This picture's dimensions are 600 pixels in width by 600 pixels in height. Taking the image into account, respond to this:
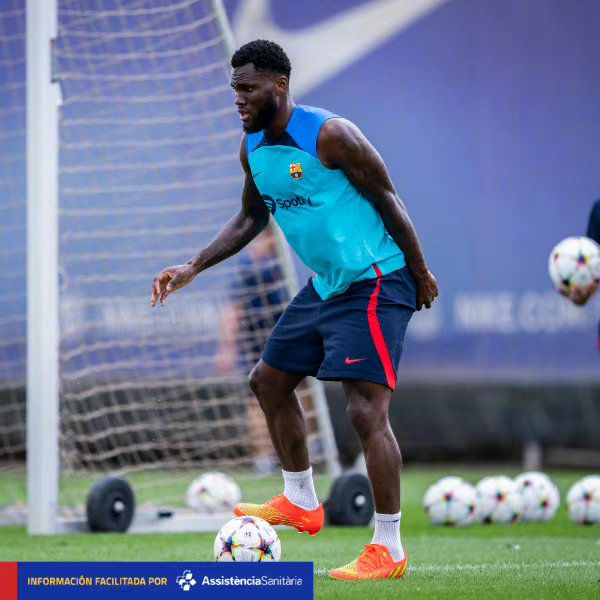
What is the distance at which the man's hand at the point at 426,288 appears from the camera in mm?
5039

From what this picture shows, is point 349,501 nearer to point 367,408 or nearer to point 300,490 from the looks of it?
point 300,490

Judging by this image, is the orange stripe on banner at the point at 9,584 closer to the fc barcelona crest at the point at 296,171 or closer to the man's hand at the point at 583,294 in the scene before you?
the fc barcelona crest at the point at 296,171

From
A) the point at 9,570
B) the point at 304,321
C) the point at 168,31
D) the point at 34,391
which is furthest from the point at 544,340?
the point at 9,570

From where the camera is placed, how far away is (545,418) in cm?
1288

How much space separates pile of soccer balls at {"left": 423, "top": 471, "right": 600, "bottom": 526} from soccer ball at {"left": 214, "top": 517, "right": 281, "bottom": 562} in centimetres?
327

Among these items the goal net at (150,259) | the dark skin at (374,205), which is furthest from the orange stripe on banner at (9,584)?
the goal net at (150,259)

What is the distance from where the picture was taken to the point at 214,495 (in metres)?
8.10

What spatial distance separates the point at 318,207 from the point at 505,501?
3.68 meters

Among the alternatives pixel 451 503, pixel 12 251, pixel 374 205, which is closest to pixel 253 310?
pixel 451 503

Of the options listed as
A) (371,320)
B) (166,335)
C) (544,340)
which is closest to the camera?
(371,320)

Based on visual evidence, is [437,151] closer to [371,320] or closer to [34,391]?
[34,391]

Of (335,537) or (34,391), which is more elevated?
(34,391)

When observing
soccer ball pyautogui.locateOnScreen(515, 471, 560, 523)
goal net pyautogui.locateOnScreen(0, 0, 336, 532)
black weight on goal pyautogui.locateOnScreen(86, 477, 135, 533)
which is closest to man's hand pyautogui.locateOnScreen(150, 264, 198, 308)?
black weight on goal pyautogui.locateOnScreen(86, 477, 135, 533)

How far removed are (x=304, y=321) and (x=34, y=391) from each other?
104 inches
